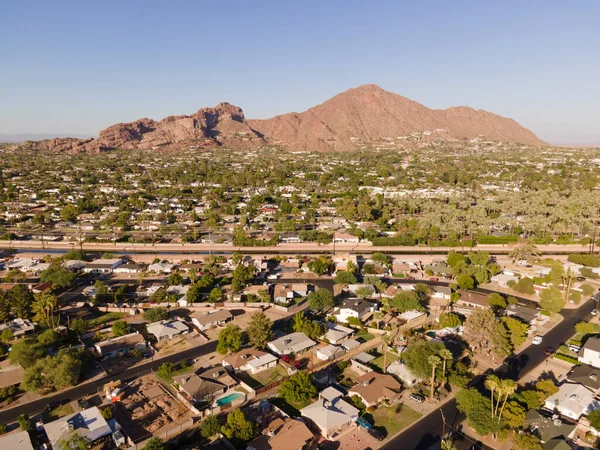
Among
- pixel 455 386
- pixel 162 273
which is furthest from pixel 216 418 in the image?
pixel 162 273

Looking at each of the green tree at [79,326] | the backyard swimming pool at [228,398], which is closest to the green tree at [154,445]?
the backyard swimming pool at [228,398]

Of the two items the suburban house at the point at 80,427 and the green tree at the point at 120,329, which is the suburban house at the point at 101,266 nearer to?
the green tree at the point at 120,329

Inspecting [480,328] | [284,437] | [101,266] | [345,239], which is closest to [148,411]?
[284,437]

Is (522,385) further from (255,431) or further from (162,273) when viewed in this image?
(162,273)

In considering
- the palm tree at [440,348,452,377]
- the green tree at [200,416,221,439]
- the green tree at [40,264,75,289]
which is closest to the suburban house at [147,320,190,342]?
the green tree at [200,416,221,439]

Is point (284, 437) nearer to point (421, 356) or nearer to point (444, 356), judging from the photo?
point (421, 356)

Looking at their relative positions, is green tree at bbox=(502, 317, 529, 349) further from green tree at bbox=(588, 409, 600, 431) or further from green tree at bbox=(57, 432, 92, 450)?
green tree at bbox=(57, 432, 92, 450)
